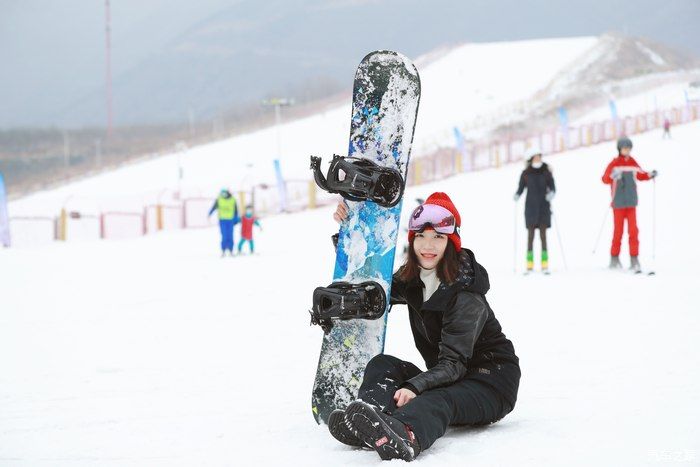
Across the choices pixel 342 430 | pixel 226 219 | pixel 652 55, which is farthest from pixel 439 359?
pixel 652 55

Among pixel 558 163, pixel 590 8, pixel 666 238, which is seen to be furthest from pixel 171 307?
pixel 590 8

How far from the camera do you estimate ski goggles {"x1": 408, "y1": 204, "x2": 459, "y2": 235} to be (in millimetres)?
3330

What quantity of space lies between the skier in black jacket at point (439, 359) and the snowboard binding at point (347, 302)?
0.35 ft

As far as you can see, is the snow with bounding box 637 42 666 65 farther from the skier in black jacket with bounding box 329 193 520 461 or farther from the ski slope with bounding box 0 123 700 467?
the skier in black jacket with bounding box 329 193 520 461

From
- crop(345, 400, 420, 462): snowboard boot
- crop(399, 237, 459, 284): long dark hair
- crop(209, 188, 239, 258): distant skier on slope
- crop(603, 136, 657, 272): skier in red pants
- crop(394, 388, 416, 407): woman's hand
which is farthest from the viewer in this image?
crop(209, 188, 239, 258): distant skier on slope

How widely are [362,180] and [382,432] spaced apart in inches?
41.2

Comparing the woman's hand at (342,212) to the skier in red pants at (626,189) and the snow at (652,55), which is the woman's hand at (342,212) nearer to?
the skier in red pants at (626,189)

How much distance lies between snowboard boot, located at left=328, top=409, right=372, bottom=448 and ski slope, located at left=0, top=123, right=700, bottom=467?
2.0 inches

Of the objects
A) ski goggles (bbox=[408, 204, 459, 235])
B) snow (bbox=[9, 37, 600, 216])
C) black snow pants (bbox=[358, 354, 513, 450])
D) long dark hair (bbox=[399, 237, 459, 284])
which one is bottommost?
black snow pants (bbox=[358, 354, 513, 450])

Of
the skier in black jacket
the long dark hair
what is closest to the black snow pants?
the skier in black jacket

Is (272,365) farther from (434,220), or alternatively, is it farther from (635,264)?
(635,264)

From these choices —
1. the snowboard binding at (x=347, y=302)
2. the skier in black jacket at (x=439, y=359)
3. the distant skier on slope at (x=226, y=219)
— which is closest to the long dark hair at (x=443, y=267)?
the skier in black jacket at (x=439, y=359)

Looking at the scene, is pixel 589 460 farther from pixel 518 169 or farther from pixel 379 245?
pixel 518 169

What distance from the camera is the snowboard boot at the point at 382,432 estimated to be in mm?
2859
